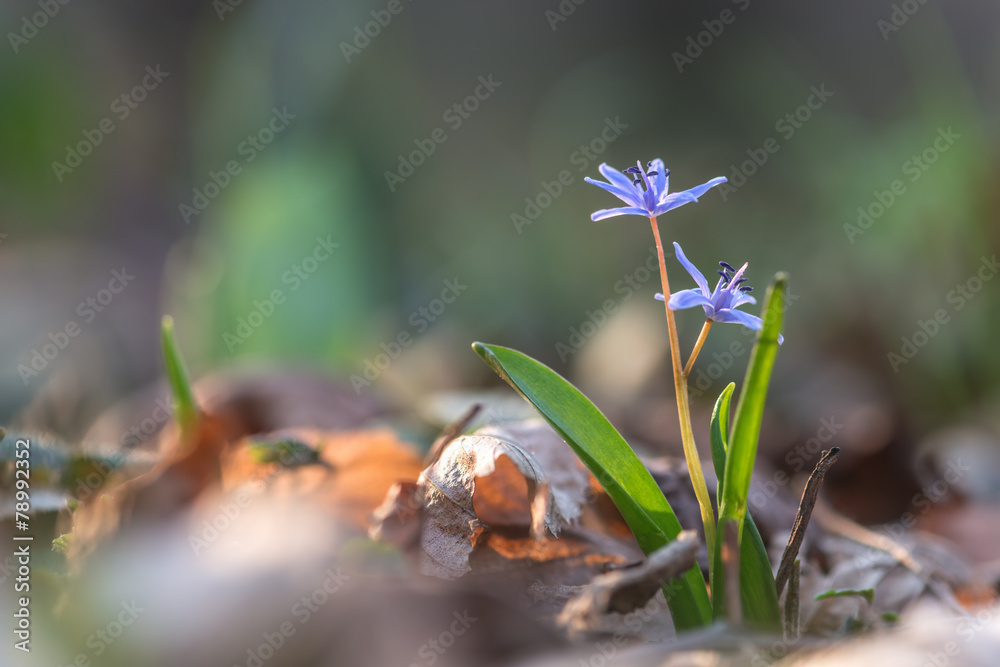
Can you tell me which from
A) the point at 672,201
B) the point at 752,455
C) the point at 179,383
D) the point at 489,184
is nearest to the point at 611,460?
the point at 752,455

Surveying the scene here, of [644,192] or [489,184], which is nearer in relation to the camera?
[644,192]

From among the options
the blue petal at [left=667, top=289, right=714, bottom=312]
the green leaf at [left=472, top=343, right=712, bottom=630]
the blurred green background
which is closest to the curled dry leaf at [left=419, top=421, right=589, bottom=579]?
the green leaf at [left=472, top=343, right=712, bottom=630]

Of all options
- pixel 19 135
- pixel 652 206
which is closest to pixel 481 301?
pixel 19 135

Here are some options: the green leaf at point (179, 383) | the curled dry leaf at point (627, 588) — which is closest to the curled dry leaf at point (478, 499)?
the curled dry leaf at point (627, 588)

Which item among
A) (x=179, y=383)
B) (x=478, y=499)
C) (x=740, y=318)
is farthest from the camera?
(x=179, y=383)

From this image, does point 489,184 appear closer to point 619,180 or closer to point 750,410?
point 619,180
